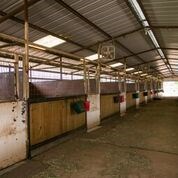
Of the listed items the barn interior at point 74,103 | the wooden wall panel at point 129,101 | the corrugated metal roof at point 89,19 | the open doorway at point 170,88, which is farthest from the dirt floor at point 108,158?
the open doorway at point 170,88

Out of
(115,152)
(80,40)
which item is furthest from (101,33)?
(115,152)

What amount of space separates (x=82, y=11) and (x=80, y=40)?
81.9 inches

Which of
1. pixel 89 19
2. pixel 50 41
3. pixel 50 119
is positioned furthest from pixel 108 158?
pixel 50 41

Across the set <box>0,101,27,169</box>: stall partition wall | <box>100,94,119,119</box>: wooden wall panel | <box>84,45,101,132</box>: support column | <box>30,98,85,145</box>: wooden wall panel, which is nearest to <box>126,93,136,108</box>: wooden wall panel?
<box>100,94,119,119</box>: wooden wall panel

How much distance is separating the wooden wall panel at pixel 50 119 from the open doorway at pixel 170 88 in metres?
26.1

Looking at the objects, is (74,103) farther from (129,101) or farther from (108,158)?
(129,101)

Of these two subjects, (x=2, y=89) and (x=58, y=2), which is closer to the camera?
(x=58, y=2)

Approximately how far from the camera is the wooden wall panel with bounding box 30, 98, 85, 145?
3.36 m

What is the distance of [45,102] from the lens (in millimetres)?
3602

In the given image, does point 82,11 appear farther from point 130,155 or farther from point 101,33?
point 130,155

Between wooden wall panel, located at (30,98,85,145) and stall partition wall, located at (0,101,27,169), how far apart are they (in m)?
0.31

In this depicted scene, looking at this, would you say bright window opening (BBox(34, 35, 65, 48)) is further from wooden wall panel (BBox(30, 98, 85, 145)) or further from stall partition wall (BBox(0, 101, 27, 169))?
stall partition wall (BBox(0, 101, 27, 169))

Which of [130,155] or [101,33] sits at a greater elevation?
[101,33]

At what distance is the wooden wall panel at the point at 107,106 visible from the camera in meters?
6.43
